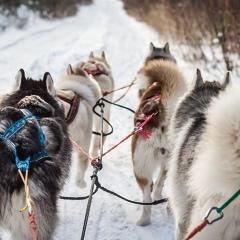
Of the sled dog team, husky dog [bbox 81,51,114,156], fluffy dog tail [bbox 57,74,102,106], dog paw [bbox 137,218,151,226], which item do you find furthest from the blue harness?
husky dog [bbox 81,51,114,156]

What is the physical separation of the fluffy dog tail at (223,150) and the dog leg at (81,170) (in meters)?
2.74

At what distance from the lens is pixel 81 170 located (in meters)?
4.35

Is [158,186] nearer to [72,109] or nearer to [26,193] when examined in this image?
[72,109]

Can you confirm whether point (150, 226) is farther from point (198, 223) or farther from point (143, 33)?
point (143, 33)

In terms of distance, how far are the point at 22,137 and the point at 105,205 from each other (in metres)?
1.84

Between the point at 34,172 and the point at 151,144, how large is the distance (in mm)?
1333

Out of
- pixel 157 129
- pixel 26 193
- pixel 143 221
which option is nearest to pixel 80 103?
pixel 157 129

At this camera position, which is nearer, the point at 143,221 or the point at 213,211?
the point at 213,211

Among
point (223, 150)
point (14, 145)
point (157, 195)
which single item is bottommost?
point (157, 195)

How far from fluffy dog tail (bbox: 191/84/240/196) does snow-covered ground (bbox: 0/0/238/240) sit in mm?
1280

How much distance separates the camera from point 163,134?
11.0 ft

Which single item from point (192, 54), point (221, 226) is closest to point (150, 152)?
point (221, 226)

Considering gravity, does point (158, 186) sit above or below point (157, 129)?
below

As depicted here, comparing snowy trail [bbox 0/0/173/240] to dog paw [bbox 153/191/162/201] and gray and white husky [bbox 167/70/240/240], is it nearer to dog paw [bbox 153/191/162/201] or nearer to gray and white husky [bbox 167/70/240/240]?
dog paw [bbox 153/191/162/201]
